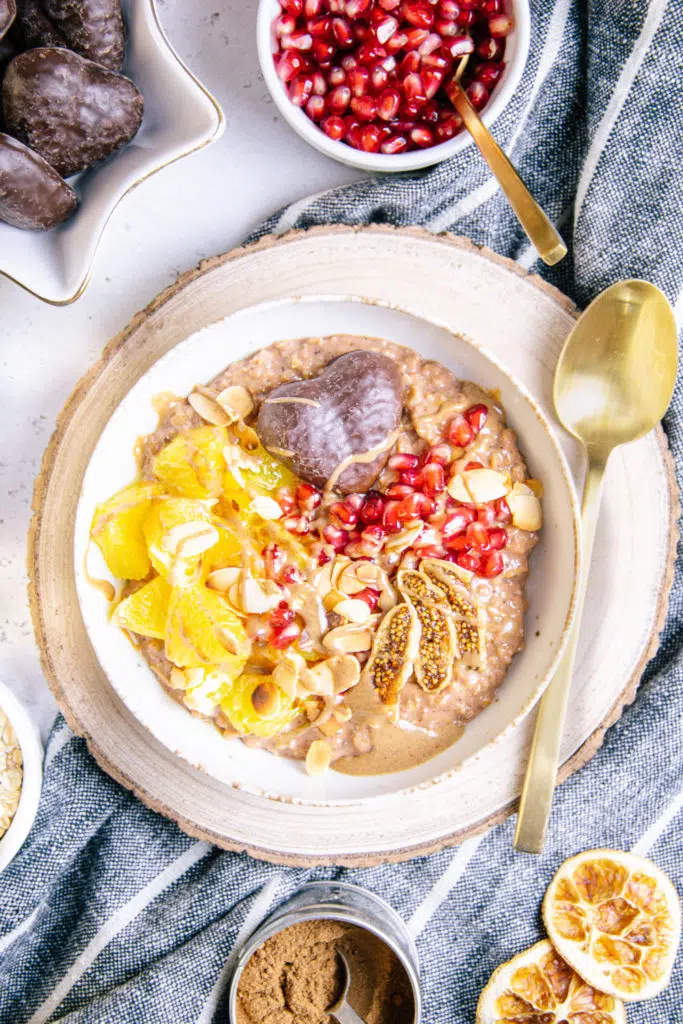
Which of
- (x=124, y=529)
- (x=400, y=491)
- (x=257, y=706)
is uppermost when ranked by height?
(x=124, y=529)

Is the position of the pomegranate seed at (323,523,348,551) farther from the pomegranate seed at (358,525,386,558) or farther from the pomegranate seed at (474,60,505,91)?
the pomegranate seed at (474,60,505,91)

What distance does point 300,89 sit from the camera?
262 cm

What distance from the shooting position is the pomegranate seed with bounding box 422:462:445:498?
2.52 meters

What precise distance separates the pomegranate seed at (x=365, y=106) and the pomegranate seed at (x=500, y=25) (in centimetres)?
38

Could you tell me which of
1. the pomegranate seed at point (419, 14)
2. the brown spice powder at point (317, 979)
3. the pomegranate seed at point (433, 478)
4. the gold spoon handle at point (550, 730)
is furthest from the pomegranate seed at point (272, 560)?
the pomegranate seed at point (419, 14)

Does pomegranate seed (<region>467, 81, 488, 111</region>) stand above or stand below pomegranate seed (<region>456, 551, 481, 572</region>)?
above

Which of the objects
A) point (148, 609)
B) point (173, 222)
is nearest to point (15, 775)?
point (148, 609)

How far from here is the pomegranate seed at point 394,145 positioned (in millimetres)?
2619

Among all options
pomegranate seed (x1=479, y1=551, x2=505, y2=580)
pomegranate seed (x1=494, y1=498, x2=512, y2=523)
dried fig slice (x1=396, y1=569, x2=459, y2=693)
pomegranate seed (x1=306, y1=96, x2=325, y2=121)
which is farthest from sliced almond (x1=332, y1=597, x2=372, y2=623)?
pomegranate seed (x1=306, y1=96, x2=325, y2=121)

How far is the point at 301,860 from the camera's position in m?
2.73

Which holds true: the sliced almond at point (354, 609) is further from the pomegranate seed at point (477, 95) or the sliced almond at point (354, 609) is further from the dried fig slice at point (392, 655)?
the pomegranate seed at point (477, 95)

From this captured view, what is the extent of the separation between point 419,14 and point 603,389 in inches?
47.0

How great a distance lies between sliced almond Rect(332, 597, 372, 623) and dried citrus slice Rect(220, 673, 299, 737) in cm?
28

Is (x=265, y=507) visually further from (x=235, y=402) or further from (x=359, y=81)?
(x=359, y=81)
